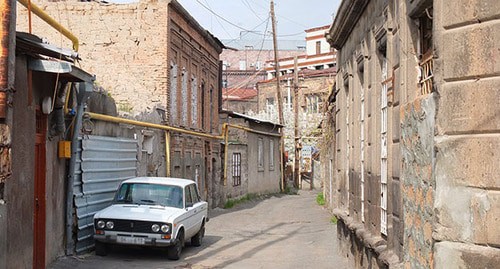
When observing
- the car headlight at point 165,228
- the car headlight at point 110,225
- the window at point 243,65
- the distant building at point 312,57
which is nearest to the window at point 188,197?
the car headlight at point 165,228

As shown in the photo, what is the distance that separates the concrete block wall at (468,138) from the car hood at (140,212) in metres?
8.72

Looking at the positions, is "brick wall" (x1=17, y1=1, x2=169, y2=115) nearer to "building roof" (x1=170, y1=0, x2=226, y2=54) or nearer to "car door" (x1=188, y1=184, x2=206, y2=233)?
"building roof" (x1=170, y1=0, x2=226, y2=54)

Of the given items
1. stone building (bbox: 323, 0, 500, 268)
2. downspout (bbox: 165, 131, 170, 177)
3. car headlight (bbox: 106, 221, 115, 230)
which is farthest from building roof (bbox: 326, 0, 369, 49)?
downspout (bbox: 165, 131, 170, 177)

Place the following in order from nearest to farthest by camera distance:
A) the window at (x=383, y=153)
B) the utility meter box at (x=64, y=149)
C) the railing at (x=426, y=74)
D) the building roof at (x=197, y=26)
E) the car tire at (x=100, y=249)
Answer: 1. the railing at (x=426, y=74)
2. the window at (x=383, y=153)
3. the utility meter box at (x=64, y=149)
4. the car tire at (x=100, y=249)
5. the building roof at (x=197, y=26)

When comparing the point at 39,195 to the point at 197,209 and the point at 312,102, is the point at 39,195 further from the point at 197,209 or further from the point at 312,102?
the point at 312,102

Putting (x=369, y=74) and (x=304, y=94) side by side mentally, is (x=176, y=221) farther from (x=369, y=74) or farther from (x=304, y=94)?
(x=304, y=94)

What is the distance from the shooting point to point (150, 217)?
43.5 feet

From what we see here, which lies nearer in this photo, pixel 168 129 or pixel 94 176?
pixel 94 176

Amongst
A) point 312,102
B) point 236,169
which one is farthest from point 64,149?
point 312,102

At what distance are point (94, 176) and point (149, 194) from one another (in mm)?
1306

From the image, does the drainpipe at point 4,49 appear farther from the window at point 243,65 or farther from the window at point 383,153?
the window at point 243,65

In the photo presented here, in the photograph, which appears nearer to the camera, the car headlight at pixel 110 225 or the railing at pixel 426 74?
the railing at pixel 426 74

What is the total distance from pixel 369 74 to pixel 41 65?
5009mm

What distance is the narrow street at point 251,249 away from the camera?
13164mm
